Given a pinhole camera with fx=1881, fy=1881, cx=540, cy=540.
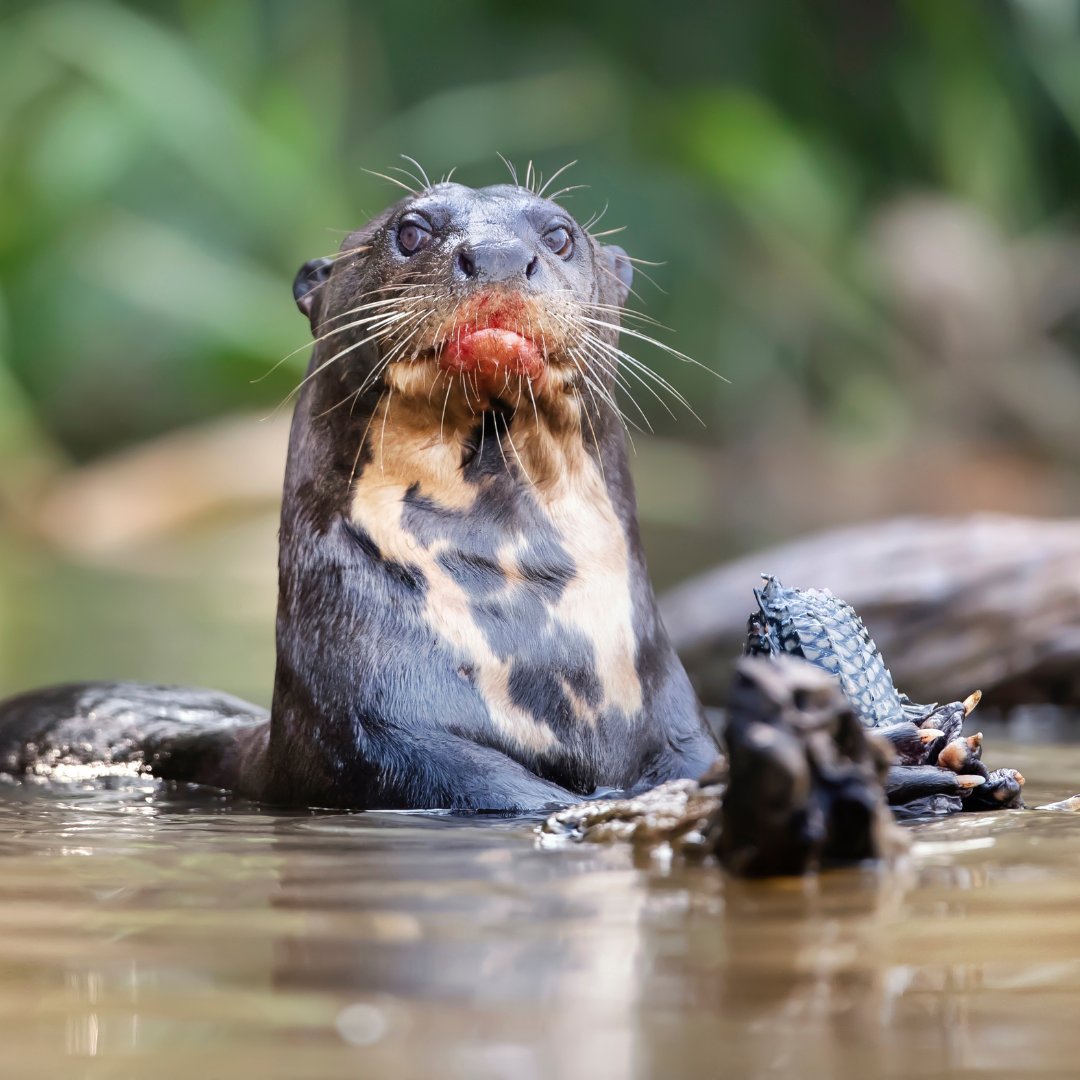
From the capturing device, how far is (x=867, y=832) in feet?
7.17

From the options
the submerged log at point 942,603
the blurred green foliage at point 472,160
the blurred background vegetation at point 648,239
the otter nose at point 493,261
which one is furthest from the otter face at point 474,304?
the blurred green foliage at point 472,160

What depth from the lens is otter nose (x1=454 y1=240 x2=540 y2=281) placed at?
123 inches

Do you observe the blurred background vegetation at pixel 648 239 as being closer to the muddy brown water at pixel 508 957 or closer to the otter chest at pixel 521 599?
the otter chest at pixel 521 599

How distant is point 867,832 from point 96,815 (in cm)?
143

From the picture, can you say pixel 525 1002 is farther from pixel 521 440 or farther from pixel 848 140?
pixel 848 140

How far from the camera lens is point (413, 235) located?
3352 millimetres

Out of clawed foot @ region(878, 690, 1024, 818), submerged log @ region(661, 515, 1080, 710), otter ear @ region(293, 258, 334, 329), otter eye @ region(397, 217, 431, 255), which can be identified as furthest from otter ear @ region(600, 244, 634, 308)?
submerged log @ region(661, 515, 1080, 710)

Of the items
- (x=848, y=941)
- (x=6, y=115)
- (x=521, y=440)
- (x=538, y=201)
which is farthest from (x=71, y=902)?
(x=6, y=115)

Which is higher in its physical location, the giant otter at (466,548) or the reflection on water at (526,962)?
the giant otter at (466,548)

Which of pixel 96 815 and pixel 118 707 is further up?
pixel 118 707

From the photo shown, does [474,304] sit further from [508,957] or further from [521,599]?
[508,957]

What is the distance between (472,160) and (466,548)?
545 inches

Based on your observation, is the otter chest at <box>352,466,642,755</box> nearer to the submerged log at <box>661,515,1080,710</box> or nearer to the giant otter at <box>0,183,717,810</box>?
the giant otter at <box>0,183,717,810</box>

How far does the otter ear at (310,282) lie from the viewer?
3.73 metres
